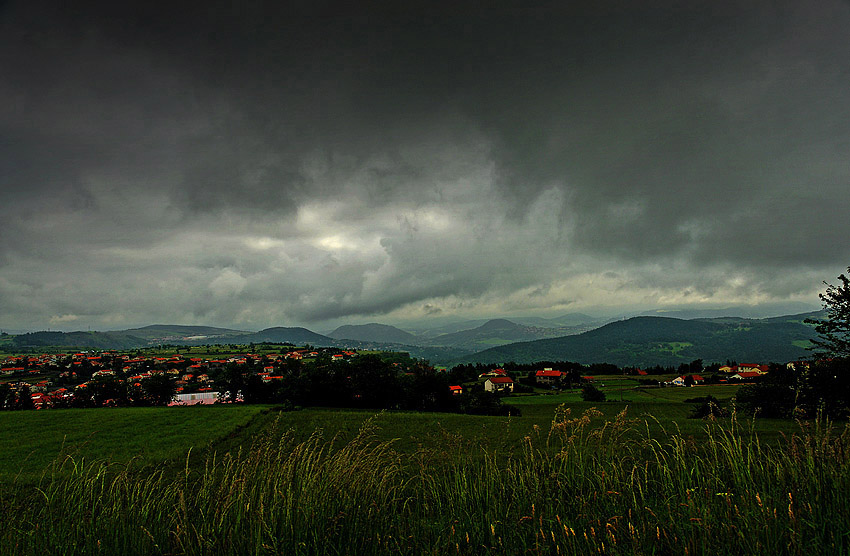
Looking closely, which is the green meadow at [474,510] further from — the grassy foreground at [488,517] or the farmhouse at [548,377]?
the farmhouse at [548,377]

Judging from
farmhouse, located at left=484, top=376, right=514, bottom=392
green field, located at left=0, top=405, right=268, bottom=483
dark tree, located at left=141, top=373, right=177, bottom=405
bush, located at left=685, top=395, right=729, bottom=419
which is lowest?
farmhouse, located at left=484, top=376, right=514, bottom=392

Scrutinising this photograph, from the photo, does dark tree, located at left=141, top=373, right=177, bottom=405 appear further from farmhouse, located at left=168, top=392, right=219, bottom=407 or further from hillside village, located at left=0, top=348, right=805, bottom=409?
farmhouse, located at left=168, top=392, right=219, bottom=407

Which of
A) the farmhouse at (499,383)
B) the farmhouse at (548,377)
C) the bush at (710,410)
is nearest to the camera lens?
the bush at (710,410)

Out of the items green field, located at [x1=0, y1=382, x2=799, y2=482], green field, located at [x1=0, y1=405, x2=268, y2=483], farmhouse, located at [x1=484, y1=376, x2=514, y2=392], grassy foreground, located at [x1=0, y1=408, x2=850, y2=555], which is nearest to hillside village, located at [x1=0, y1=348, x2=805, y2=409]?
farmhouse, located at [x1=484, y1=376, x2=514, y2=392]

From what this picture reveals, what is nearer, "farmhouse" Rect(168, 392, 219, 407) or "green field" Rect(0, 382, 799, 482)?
"green field" Rect(0, 382, 799, 482)

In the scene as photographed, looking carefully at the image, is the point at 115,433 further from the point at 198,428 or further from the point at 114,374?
the point at 114,374

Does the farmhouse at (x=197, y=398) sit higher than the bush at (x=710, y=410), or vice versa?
the bush at (x=710, y=410)

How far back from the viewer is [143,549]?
3711mm

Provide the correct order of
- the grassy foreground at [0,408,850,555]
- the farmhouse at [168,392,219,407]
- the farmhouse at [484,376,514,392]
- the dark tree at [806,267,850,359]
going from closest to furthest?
the grassy foreground at [0,408,850,555], the dark tree at [806,267,850,359], the farmhouse at [168,392,219,407], the farmhouse at [484,376,514,392]

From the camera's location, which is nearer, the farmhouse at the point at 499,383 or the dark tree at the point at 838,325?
the dark tree at the point at 838,325

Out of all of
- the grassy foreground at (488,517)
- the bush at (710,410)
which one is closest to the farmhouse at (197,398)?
the bush at (710,410)

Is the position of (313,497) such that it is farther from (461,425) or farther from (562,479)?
(461,425)

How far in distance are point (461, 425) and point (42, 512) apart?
3734 cm

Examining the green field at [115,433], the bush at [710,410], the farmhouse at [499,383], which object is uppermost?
the bush at [710,410]
